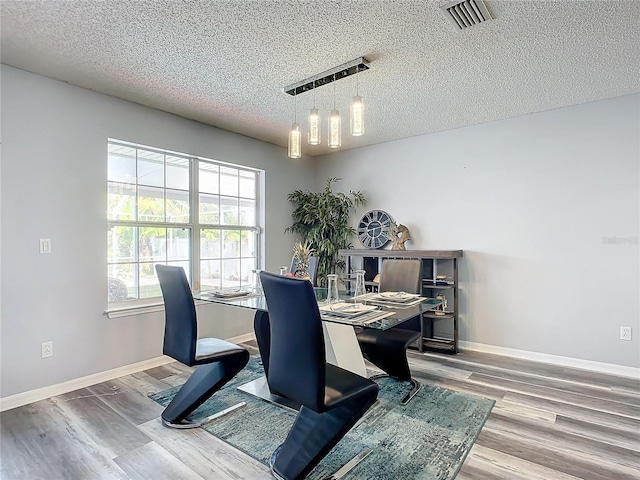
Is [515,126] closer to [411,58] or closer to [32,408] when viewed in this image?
[411,58]

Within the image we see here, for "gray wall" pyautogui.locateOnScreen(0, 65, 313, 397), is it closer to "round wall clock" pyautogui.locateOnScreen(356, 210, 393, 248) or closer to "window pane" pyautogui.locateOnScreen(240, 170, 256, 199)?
"window pane" pyautogui.locateOnScreen(240, 170, 256, 199)

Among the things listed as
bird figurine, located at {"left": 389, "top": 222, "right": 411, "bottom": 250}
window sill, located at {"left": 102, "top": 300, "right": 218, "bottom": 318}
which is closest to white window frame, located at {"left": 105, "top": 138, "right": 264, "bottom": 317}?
window sill, located at {"left": 102, "top": 300, "right": 218, "bottom": 318}

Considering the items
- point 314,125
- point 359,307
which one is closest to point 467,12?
point 314,125

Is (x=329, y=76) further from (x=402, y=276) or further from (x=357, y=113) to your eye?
(x=402, y=276)

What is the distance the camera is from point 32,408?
2.51 meters

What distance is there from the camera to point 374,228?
461 centimetres

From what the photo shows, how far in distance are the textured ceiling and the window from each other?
64 centimetres

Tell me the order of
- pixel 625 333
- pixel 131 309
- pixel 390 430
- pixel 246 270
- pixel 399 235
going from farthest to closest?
pixel 246 270 < pixel 399 235 < pixel 131 309 < pixel 625 333 < pixel 390 430

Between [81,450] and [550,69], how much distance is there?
399 centimetres

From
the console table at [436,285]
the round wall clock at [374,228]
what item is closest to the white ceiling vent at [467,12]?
the console table at [436,285]

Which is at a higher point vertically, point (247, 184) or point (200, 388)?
point (247, 184)

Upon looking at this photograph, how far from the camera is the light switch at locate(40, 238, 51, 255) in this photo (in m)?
2.71

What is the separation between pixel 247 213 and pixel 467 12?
323cm

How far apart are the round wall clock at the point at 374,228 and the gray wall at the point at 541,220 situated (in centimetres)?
20
